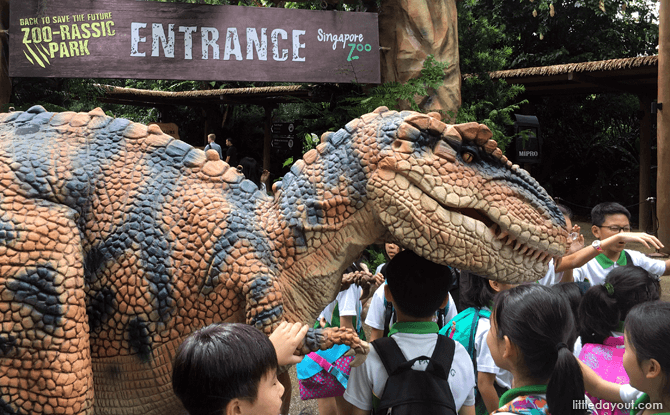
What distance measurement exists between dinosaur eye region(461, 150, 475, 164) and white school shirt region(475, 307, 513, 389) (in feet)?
3.04

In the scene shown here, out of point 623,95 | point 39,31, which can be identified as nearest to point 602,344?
point 39,31

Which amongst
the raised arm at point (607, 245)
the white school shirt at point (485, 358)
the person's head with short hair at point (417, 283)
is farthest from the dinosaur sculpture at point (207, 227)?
the raised arm at point (607, 245)

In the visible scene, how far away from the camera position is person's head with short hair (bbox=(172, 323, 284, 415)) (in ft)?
3.96

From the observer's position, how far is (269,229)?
1.83 meters

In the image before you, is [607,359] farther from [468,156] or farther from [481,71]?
[481,71]

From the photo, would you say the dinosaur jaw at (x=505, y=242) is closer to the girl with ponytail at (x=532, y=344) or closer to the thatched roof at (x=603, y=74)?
the girl with ponytail at (x=532, y=344)

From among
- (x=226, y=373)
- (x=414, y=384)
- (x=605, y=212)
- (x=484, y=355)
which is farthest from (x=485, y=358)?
(x=605, y=212)

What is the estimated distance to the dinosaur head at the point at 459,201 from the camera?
5.59 feet

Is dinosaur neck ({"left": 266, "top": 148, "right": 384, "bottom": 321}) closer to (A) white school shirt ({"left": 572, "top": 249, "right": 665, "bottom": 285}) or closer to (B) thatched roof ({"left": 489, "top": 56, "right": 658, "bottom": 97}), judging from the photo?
(A) white school shirt ({"left": 572, "top": 249, "right": 665, "bottom": 285})

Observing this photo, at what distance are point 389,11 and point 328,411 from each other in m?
5.02

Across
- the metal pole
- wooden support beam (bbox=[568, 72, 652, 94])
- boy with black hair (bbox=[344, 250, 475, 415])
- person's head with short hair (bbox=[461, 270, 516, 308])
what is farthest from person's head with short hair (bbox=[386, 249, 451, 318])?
wooden support beam (bbox=[568, 72, 652, 94])

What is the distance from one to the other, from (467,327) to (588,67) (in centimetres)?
780

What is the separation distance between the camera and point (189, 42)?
5637 millimetres

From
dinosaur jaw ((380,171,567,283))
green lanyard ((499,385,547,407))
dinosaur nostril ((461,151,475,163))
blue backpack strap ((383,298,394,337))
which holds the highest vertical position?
dinosaur nostril ((461,151,475,163))
